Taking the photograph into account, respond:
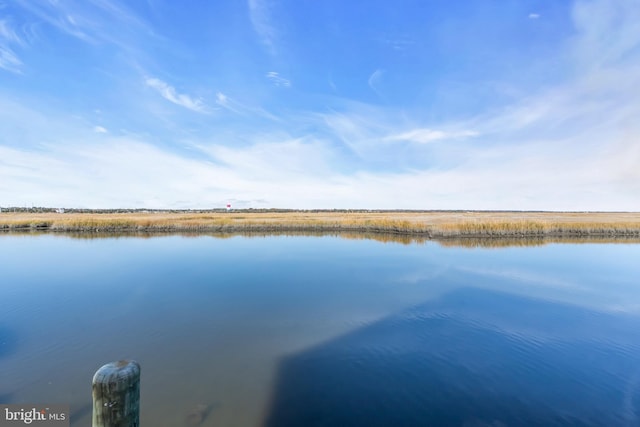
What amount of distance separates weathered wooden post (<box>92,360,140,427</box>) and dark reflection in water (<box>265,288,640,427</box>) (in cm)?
201

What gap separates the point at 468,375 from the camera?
189 inches

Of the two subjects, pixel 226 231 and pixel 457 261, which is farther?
pixel 226 231

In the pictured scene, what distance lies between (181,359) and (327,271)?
783cm

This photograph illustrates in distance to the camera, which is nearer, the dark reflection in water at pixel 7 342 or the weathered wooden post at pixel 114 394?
the weathered wooden post at pixel 114 394

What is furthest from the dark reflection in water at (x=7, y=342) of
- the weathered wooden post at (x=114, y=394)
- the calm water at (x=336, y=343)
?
the weathered wooden post at (x=114, y=394)

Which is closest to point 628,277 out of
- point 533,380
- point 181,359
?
point 533,380

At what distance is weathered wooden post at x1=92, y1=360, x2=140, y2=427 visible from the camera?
81.6 inches

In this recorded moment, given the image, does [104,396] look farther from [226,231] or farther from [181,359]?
[226,231]

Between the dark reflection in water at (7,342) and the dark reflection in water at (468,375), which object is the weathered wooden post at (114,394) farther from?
the dark reflection in water at (7,342)

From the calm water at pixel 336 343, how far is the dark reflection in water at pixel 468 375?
0.02 metres

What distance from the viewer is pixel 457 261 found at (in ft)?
48.4

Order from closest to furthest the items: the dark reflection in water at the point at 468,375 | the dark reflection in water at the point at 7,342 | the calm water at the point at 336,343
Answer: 1. the dark reflection in water at the point at 468,375
2. the calm water at the point at 336,343
3. the dark reflection in water at the point at 7,342

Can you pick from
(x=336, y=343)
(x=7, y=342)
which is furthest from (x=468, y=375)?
(x=7, y=342)

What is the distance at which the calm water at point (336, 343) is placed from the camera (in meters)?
4.01
